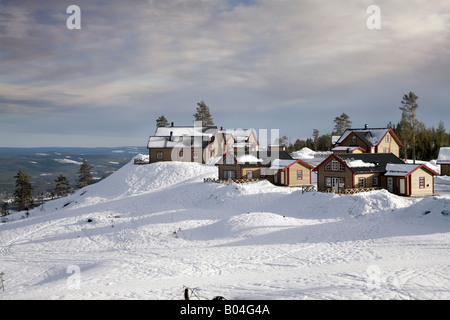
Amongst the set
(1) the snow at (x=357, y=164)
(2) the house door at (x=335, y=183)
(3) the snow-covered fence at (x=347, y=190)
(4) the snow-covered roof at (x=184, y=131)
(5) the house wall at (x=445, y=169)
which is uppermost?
(4) the snow-covered roof at (x=184, y=131)

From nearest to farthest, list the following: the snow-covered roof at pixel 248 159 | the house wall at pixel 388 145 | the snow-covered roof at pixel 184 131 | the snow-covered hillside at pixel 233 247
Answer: the snow-covered hillside at pixel 233 247
the snow-covered roof at pixel 248 159
the house wall at pixel 388 145
the snow-covered roof at pixel 184 131

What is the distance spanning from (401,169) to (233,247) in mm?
26110

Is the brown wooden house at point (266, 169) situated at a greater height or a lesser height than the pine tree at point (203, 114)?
lesser

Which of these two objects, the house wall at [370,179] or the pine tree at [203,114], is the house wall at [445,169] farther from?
the pine tree at [203,114]

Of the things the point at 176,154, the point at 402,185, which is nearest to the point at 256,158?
the point at 176,154

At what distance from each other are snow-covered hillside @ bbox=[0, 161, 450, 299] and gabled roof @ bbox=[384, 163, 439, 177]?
4.80 metres

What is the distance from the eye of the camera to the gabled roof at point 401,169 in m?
40.7

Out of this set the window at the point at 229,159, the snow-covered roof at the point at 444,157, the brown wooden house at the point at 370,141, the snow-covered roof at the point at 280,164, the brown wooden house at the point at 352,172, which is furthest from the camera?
the brown wooden house at the point at 370,141

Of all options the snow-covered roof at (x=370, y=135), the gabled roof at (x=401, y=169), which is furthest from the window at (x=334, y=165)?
the snow-covered roof at (x=370, y=135)

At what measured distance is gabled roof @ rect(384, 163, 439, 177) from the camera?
4066 cm

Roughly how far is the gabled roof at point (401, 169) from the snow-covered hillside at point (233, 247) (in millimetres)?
4799

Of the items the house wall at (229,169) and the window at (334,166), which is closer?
the window at (334,166)

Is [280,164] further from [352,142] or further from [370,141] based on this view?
[370,141]

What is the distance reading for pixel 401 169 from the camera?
41.7m
